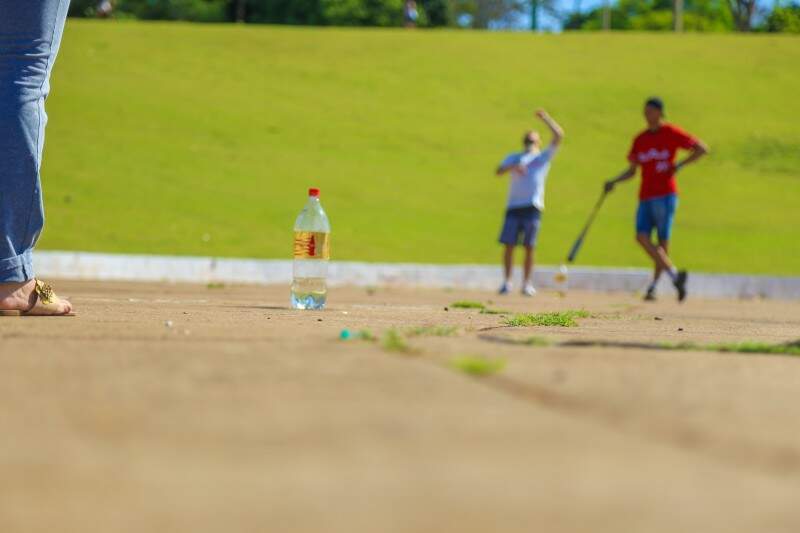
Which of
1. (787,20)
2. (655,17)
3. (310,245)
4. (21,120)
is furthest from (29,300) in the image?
(655,17)

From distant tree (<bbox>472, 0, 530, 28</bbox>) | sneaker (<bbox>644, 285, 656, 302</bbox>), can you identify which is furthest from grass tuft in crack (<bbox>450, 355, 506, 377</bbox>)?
distant tree (<bbox>472, 0, 530, 28</bbox>)

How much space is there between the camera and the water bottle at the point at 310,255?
8.27 meters

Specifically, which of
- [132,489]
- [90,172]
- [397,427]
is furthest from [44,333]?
[90,172]

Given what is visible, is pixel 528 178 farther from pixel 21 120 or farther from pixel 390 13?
pixel 390 13

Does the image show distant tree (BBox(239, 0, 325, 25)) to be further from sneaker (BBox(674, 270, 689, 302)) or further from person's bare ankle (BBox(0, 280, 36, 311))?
person's bare ankle (BBox(0, 280, 36, 311))

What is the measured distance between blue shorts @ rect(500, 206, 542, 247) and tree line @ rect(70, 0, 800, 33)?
2735 cm

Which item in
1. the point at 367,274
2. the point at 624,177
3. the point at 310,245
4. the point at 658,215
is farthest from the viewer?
the point at 367,274

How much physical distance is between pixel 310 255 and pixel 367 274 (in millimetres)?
9549

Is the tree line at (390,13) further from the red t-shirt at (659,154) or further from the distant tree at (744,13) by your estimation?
the red t-shirt at (659,154)

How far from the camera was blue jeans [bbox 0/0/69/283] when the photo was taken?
5.34 meters

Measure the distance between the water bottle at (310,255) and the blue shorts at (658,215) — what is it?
580cm

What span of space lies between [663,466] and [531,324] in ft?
12.5

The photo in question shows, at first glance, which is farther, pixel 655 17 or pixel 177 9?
pixel 655 17

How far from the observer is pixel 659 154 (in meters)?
13.4
